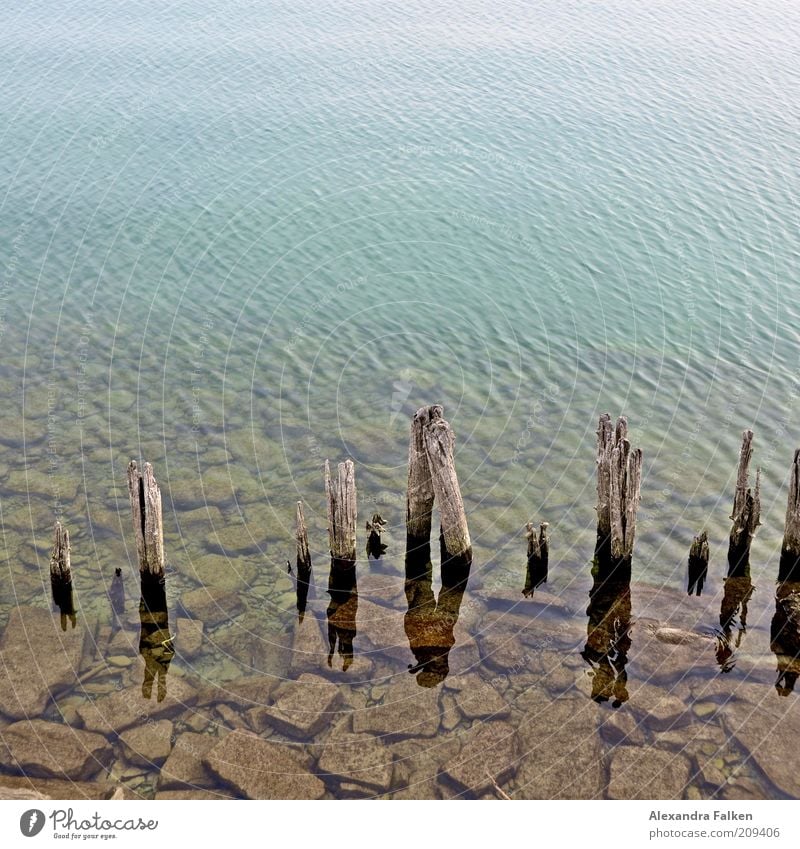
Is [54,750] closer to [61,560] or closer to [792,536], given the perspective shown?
[61,560]

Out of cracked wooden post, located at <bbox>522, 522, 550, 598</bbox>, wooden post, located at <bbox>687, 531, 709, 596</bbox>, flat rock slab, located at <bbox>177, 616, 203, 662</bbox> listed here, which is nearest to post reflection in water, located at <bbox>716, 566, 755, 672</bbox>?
wooden post, located at <bbox>687, 531, 709, 596</bbox>

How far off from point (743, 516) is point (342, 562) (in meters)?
9.59

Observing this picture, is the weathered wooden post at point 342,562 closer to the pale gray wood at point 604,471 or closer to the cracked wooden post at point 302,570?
the cracked wooden post at point 302,570

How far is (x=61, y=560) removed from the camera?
21.5m

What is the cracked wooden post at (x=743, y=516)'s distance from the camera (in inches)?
870

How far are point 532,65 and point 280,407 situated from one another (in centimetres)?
3607

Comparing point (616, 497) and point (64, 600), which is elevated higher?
point (616, 497)

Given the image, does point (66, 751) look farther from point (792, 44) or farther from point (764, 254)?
point (792, 44)

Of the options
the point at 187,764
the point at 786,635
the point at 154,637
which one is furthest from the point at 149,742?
the point at 786,635

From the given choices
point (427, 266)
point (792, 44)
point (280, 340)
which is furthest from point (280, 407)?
point (792, 44)

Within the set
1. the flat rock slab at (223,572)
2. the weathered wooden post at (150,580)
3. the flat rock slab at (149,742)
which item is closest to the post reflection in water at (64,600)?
the weathered wooden post at (150,580)

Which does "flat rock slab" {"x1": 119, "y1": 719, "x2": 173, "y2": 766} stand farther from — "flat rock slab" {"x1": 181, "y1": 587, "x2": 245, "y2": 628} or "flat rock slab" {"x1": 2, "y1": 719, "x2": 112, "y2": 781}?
"flat rock slab" {"x1": 181, "y1": 587, "x2": 245, "y2": 628}

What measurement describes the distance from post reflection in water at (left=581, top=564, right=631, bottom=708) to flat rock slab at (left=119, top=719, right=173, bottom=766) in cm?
871

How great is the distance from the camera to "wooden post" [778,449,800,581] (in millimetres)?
21672
